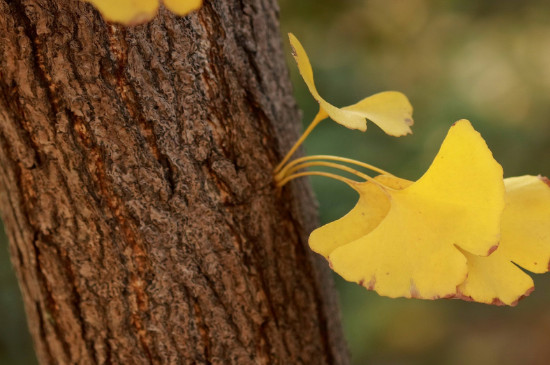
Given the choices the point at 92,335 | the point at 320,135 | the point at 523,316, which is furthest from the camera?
the point at 523,316

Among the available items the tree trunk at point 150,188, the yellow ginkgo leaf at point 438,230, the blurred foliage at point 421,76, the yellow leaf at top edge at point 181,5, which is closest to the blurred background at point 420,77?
the blurred foliage at point 421,76

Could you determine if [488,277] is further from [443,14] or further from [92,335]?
[443,14]

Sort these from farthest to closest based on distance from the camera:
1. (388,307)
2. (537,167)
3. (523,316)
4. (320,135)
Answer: (523,316), (388,307), (537,167), (320,135)

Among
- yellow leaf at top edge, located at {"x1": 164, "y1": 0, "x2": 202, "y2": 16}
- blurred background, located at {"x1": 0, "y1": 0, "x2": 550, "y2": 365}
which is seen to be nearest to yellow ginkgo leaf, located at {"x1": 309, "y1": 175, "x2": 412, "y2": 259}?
yellow leaf at top edge, located at {"x1": 164, "y1": 0, "x2": 202, "y2": 16}

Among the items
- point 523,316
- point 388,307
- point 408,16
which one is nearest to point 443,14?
point 408,16

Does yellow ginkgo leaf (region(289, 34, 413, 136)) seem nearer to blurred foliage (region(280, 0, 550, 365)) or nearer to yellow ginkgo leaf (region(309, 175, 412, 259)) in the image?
yellow ginkgo leaf (region(309, 175, 412, 259))

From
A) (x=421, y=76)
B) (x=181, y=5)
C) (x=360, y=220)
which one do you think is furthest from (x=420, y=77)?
(x=181, y=5)

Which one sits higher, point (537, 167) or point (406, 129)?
point (406, 129)
